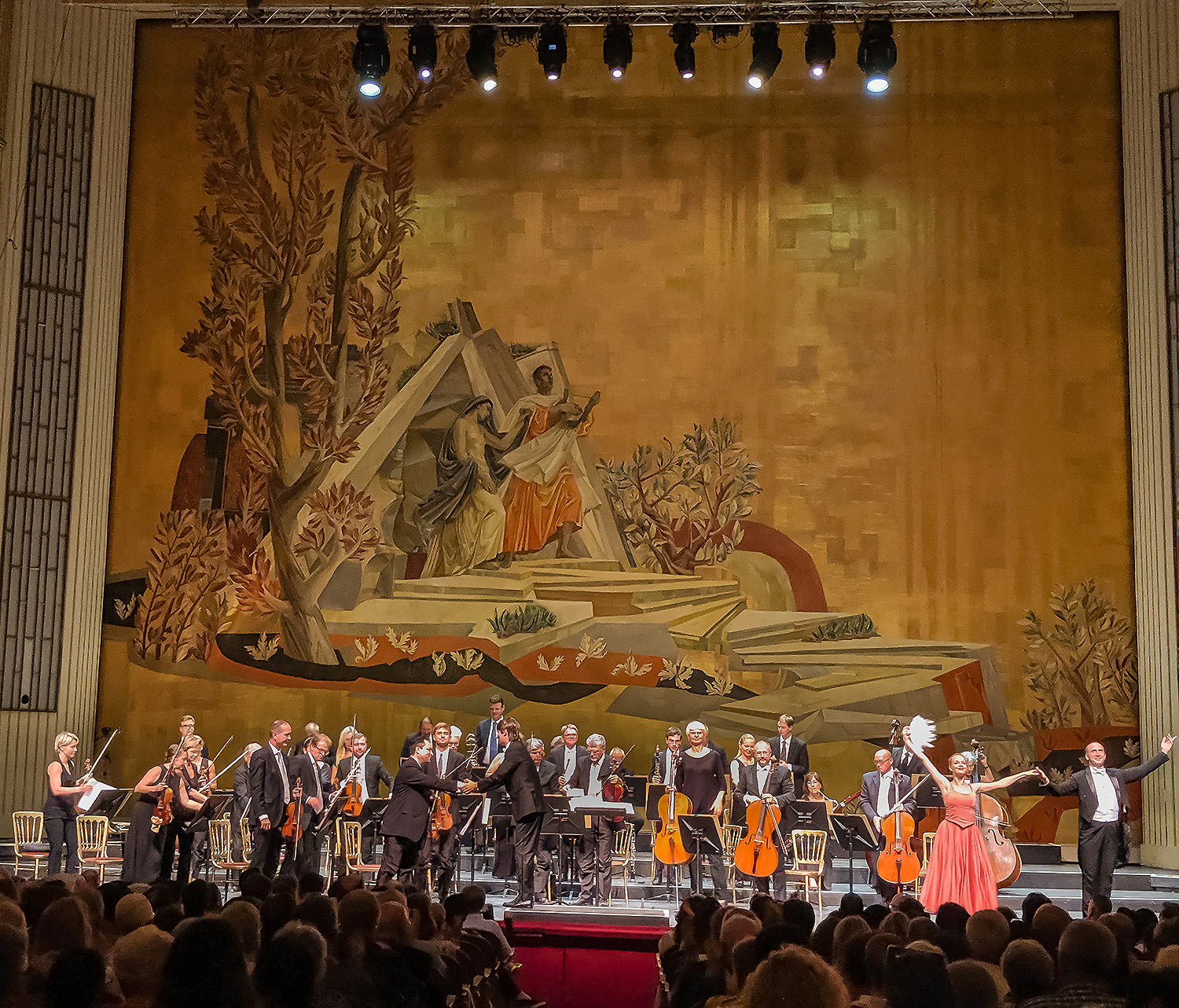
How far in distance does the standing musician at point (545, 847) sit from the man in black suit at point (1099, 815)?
4613 mm

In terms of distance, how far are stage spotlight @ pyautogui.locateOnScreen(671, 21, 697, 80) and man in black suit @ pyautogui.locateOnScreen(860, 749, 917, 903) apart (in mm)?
7005

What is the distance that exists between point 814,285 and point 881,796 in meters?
6.70

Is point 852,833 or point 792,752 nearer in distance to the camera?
point 852,833

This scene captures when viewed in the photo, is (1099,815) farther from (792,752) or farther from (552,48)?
(552,48)

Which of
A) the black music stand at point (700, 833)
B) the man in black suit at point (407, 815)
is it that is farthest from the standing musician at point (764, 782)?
the man in black suit at point (407, 815)

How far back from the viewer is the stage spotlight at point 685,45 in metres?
12.2

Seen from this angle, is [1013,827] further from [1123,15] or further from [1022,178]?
[1123,15]

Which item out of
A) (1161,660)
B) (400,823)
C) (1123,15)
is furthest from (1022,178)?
(400,823)

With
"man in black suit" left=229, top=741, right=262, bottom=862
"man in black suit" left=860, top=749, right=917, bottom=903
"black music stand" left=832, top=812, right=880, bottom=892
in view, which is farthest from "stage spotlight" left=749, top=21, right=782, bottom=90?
"man in black suit" left=229, top=741, right=262, bottom=862

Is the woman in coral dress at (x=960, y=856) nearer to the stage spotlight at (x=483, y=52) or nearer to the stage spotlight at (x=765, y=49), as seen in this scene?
the stage spotlight at (x=765, y=49)

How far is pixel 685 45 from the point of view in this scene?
482 inches

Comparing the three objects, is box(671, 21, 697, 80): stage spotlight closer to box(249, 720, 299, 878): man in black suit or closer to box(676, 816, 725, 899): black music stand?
box(676, 816, 725, 899): black music stand

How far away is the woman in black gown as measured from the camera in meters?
11.1

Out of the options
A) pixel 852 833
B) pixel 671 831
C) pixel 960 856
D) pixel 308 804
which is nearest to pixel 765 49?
pixel 852 833
